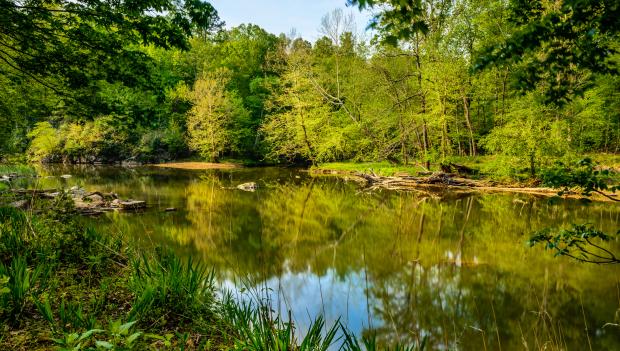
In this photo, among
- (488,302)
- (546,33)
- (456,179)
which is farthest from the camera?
(456,179)

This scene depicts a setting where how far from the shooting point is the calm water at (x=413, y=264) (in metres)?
5.10

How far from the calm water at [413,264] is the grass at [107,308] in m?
0.50

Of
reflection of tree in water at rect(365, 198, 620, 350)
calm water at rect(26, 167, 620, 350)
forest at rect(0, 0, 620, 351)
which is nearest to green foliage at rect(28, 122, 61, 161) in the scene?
forest at rect(0, 0, 620, 351)

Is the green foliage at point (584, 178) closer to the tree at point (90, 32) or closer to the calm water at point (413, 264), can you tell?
the calm water at point (413, 264)

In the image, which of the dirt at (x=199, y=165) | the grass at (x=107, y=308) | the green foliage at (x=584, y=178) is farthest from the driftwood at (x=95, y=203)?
the dirt at (x=199, y=165)

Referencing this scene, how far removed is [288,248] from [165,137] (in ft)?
114

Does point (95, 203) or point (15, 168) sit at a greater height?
point (15, 168)

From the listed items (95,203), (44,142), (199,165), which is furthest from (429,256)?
(44,142)

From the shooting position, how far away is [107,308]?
3881 mm


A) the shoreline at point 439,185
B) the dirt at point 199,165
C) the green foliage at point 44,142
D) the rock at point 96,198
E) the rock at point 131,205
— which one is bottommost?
the shoreline at point 439,185

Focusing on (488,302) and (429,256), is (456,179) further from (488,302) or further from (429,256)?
(488,302)

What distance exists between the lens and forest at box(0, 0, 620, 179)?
3.34m

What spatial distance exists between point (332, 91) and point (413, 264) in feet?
96.6

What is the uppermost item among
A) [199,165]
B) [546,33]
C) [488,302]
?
[546,33]
